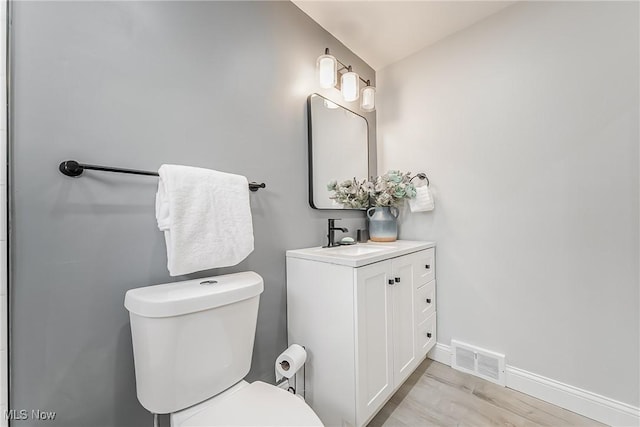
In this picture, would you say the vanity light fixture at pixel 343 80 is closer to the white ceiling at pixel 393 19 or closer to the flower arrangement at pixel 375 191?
the white ceiling at pixel 393 19

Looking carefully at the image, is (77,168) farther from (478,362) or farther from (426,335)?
(478,362)

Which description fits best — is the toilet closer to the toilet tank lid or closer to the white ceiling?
the toilet tank lid

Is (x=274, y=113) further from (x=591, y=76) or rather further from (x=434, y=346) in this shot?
(x=434, y=346)

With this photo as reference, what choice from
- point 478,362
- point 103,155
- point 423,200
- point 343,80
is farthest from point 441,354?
point 103,155

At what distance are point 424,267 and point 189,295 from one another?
1.40 metres

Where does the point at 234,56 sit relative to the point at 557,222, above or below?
above

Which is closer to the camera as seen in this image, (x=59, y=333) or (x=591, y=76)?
(x=59, y=333)

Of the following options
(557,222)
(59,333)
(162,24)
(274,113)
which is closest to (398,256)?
→ (557,222)

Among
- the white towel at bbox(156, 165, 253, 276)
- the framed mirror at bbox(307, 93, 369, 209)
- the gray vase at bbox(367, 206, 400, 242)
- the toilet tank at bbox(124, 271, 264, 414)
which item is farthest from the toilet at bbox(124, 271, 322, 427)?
the gray vase at bbox(367, 206, 400, 242)

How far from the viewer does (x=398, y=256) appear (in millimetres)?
1376

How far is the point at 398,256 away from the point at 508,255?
29.2 inches

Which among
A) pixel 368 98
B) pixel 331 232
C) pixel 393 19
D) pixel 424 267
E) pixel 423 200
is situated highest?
pixel 393 19

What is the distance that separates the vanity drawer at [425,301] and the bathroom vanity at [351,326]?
0.35 ft

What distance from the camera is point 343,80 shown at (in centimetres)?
173
